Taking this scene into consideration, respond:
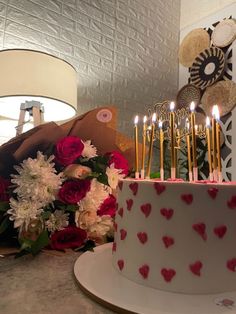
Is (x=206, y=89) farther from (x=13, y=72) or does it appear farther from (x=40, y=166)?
(x=40, y=166)

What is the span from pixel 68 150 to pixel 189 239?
1.26 feet

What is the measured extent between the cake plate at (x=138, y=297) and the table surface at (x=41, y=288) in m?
0.02

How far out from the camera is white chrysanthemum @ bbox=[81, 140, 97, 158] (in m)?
0.80

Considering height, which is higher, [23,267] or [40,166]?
[40,166]

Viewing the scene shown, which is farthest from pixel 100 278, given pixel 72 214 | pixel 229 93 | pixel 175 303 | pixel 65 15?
pixel 229 93

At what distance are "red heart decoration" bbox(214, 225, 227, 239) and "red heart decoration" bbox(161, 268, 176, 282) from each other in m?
0.10

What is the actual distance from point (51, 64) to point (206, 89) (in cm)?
156

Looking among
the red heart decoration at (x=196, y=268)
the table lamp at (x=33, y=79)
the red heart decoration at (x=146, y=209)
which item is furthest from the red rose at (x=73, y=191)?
the table lamp at (x=33, y=79)

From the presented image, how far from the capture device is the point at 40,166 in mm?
705

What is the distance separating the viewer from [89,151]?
Answer: 80cm

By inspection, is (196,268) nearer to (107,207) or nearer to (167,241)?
(167,241)

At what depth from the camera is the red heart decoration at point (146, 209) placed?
1.76 ft

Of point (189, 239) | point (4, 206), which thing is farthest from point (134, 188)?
point (4, 206)

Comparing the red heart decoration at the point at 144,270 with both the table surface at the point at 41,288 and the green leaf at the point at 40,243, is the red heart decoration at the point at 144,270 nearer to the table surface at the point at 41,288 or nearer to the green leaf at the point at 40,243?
the table surface at the point at 41,288
